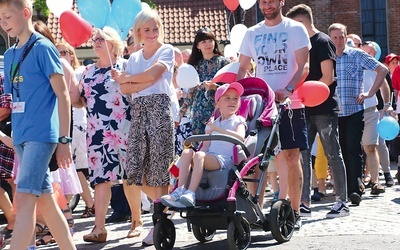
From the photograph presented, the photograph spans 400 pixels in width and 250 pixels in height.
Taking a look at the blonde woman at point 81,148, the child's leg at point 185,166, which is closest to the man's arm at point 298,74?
the child's leg at point 185,166

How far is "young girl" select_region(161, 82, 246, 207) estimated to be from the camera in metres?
7.34

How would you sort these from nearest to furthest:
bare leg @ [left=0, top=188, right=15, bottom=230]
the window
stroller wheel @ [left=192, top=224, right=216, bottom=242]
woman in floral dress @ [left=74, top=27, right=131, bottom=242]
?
stroller wheel @ [left=192, top=224, right=216, bottom=242], woman in floral dress @ [left=74, top=27, right=131, bottom=242], bare leg @ [left=0, top=188, right=15, bottom=230], the window

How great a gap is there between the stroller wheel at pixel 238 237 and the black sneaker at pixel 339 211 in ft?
8.01

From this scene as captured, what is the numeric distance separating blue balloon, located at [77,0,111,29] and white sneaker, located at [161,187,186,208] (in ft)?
6.79

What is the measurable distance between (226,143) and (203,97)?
2.05 metres

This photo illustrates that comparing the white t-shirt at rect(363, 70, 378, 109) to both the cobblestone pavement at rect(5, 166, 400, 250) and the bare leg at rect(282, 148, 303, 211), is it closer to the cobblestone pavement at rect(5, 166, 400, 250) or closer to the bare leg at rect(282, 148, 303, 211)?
the cobblestone pavement at rect(5, 166, 400, 250)

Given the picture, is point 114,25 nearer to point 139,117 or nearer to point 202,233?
point 139,117

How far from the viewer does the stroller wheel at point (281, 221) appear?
25.4 ft

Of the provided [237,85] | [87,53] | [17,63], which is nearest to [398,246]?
[237,85]

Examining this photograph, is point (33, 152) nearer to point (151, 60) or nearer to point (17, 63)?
point (17, 63)

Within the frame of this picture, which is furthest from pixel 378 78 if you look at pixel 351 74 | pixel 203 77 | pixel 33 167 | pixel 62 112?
pixel 33 167

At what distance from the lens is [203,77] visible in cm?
977

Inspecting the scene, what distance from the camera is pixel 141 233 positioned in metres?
8.89

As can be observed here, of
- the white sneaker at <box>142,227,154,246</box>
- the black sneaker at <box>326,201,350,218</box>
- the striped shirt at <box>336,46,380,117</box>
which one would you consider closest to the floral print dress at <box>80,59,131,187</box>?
the white sneaker at <box>142,227,154,246</box>
